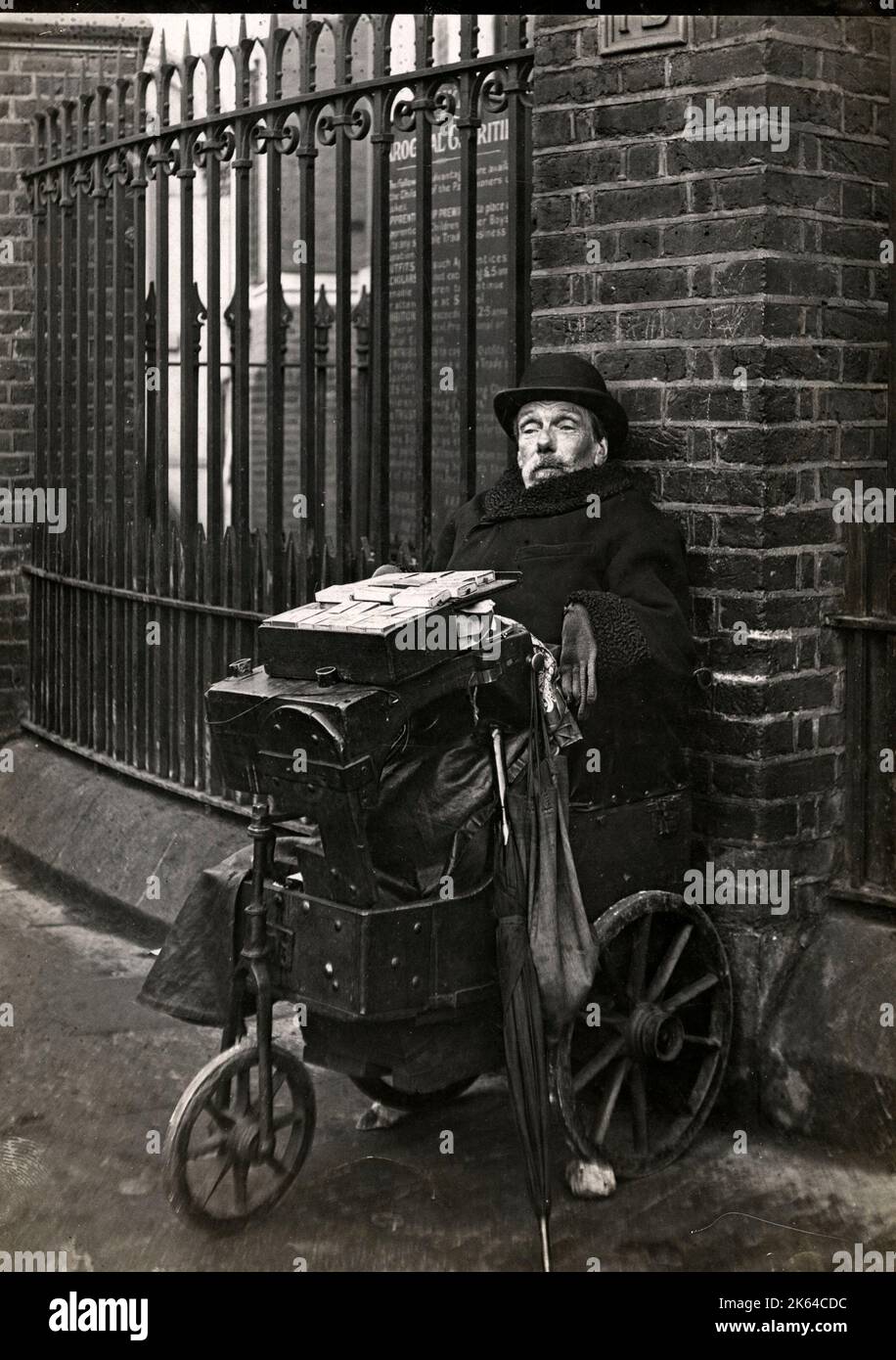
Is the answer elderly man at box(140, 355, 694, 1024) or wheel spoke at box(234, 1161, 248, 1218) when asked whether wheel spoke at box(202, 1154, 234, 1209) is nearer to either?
wheel spoke at box(234, 1161, 248, 1218)

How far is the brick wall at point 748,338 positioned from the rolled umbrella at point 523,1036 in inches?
35.9

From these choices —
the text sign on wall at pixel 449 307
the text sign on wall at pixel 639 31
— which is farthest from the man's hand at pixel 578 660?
the text sign on wall at pixel 449 307

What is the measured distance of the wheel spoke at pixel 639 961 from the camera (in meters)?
4.12

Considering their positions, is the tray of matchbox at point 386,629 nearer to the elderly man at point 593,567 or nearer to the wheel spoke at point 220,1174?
the elderly man at point 593,567

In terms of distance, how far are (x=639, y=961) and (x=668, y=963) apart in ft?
0.41

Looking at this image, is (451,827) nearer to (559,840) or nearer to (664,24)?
(559,840)

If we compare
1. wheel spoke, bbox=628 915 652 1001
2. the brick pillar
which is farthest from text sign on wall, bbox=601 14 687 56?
the brick pillar

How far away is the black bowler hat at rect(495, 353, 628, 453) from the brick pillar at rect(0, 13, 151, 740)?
14.7ft

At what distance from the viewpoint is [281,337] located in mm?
5980

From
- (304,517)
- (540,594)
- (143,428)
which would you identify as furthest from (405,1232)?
(143,428)

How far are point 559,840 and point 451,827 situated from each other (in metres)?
0.25

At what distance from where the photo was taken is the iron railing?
206 inches
